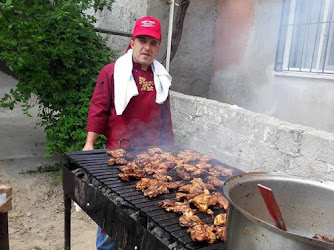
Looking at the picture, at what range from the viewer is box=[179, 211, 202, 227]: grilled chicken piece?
1712 mm

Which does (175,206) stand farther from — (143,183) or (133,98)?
(133,98)

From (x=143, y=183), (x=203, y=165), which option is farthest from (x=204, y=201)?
(x=203, y=165)

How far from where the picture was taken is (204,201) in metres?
1.94

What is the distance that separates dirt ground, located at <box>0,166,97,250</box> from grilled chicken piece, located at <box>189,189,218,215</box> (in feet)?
8.13

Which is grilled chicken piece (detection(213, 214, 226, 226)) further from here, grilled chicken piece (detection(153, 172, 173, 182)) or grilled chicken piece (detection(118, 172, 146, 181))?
grilled chicken piece (detection(118, 172, 146, 181))

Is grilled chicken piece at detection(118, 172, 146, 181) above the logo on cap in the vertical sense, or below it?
below

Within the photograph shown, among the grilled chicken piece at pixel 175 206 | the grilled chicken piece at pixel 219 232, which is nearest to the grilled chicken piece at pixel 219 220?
the grilled chicken piece at pixel 219 232


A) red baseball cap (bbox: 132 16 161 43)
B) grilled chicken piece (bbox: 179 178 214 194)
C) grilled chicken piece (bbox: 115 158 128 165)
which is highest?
red baseball cap (bbox: 132 16 161 43)

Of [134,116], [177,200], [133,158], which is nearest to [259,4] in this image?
[134,116]

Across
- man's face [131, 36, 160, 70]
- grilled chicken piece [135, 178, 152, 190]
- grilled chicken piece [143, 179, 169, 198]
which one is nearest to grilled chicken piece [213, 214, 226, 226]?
grilled chicken piece [143, 179, 169, 198]

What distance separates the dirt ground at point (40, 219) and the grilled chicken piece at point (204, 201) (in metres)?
2.48

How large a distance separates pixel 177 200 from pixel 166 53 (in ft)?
14.1

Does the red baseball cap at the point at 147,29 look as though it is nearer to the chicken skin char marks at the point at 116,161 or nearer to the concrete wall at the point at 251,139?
the chicken skin char marks at the point at 116,161

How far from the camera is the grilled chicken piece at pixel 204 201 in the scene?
1907mm
